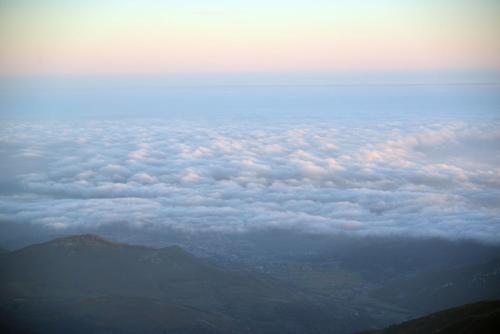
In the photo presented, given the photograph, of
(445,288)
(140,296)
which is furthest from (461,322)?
(445,288)

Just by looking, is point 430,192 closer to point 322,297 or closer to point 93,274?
point 322,297

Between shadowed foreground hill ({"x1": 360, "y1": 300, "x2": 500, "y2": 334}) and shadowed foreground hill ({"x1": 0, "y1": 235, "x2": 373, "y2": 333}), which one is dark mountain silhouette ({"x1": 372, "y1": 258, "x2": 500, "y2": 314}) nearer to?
shadowed foreground hill ({"x1": 0, "y1": 235, "x2": 373, "y2": 333})

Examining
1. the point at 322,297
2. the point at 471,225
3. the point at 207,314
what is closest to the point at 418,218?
the point at 471,225

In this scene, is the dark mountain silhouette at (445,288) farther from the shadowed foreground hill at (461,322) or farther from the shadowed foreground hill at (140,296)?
the shadowed foreground hill at (461,322)

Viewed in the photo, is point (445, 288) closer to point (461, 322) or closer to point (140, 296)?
point (140, 296)

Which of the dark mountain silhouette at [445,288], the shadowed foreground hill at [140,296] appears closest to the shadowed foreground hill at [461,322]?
the shadowed foreground hill at [140,296]

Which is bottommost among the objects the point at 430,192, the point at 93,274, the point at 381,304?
the point at 381,304
